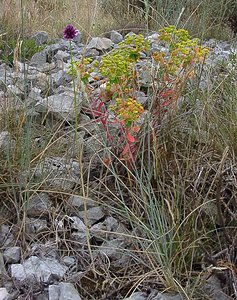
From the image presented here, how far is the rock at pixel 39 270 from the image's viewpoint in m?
1.75

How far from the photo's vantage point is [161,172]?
2090 mm

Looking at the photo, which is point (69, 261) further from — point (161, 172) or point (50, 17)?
point (50, 17)

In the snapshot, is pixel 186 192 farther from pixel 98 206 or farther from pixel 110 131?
pixel 110 131

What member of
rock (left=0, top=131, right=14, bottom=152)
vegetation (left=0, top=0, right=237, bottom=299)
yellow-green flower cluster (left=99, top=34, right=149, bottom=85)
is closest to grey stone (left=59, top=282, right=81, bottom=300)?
vegetation (left=0, top=0, right=237, bottom=299)

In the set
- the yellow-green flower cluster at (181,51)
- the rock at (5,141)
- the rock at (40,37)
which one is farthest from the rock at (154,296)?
the rock at (40,37)

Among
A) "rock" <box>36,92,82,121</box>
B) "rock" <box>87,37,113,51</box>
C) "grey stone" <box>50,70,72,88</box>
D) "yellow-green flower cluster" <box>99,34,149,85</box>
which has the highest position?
"yellow-green flower cluster" <box>99,34,149,85</box>

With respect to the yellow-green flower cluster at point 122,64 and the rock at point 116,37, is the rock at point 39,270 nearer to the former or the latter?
the yellow-green flower cluster at point 122,64

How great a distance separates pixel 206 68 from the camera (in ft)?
9.62

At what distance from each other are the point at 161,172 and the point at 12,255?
606 mm

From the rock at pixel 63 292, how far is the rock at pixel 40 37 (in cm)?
330

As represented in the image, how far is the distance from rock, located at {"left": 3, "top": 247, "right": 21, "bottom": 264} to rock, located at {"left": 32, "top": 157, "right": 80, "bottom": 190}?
276mm

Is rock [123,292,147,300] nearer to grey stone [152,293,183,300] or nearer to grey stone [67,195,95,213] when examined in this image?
grey stone [152,293,183,300]

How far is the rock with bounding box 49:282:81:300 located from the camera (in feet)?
5.39

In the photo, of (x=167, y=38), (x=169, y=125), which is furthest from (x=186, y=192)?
(x=167, y=38)
